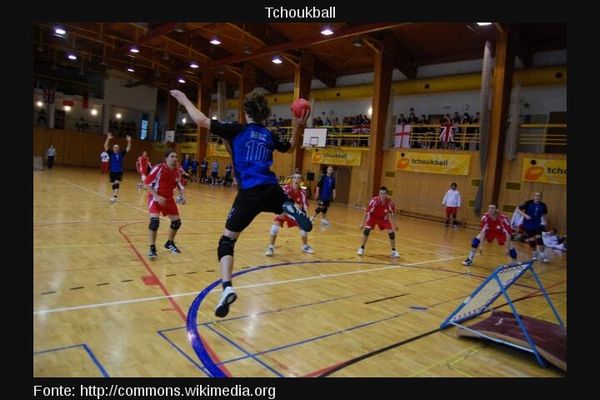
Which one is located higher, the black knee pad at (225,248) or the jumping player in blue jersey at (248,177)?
the jumping player in blue jersey at (248,177)

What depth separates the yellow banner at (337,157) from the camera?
2227 centimetres

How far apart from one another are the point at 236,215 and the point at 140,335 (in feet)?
4.82

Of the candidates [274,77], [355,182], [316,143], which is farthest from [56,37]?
[355,182]

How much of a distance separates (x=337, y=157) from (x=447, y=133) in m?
6.61

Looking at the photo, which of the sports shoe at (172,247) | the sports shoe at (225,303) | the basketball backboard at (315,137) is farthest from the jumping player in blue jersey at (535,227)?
the basketball backboard at (315,137)

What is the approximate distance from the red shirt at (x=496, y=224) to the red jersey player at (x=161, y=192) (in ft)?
21.4

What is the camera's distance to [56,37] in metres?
28.7

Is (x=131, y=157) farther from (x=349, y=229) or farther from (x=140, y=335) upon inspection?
(x=140, y=335)

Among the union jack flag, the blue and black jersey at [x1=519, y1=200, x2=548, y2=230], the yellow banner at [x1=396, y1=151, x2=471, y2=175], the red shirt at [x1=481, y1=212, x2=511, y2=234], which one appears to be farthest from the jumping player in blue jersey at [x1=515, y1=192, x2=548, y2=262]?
the union jack flag

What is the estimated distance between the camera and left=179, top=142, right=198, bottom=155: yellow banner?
3423cm

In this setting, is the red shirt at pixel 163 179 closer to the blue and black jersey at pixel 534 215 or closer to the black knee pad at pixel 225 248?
the black knee pad at pixel 225 248

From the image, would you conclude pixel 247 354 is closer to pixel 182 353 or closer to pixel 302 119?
pixel 182 353

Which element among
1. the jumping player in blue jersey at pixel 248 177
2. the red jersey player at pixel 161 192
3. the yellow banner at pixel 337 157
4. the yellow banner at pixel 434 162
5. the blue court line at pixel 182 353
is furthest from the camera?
the yellow banner at pixel 337 157

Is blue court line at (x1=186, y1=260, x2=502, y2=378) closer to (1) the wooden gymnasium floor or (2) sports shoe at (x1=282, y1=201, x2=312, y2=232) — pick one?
(1) the wooden gymnasium floor
